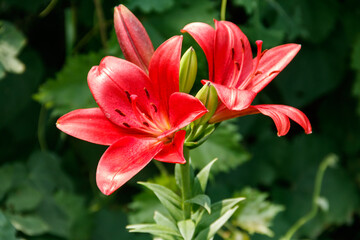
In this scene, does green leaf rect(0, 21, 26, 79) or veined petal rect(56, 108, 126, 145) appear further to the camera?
green leaf rect(0, 21, 26, 79)

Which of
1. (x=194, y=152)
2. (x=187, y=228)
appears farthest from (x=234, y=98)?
(x=194, y=152)

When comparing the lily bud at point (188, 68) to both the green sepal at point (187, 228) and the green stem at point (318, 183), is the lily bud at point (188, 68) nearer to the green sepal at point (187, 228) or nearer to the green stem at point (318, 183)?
the green sepal at point (187, 228)

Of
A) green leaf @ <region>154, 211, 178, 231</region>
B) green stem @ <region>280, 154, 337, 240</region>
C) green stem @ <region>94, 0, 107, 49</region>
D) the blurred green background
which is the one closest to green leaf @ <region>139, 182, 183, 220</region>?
green leaf @ <region>154, 211, 178, 231</region>

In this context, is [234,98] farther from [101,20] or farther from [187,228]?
[101,20]

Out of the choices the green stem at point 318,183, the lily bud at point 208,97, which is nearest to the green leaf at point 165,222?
the lily bud at point 208,97

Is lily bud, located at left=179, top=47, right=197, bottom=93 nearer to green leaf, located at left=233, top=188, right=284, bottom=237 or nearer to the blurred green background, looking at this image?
the blurred green background

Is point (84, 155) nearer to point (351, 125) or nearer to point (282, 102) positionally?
point (282, 102)
